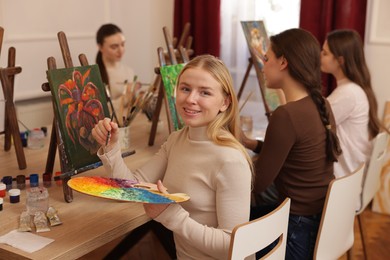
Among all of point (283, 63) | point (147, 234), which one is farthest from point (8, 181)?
point (147, 234)

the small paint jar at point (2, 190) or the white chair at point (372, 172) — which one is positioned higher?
the small paint jar at point (2, 190)

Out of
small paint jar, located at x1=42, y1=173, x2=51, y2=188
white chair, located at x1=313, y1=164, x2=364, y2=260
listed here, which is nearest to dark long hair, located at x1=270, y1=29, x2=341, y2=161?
white chair, located at x1=313, y1=164, x2=364, y2=260

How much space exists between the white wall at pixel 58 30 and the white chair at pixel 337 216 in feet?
7.68

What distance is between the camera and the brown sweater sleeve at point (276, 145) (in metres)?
1.94

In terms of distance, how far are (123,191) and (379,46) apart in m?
2.58

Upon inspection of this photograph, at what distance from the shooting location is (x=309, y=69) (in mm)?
2072

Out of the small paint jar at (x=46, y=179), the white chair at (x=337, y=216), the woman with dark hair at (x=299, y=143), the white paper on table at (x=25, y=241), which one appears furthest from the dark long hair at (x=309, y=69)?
the white paper on table at (x=25, y=241)

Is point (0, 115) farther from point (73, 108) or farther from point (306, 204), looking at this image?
point (306, 204)

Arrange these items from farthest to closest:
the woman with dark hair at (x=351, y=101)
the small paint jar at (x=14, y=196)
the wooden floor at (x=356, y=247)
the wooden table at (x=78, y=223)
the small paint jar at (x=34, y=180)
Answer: the wooden floor at (x=356, y=247)
the woman with dark hair at (x=351, y=101)
the small paint jar at (x=34, y=180)
the small paint jar at (x=14, y=196)
the wooden table at (x=78, y=223)

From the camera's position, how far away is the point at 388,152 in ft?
11.8

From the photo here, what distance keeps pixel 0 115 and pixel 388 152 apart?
259 centimetres

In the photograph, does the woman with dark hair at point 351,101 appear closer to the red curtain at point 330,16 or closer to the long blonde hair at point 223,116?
the red curtain at point 330,16

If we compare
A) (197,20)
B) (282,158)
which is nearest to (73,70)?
(282,158)

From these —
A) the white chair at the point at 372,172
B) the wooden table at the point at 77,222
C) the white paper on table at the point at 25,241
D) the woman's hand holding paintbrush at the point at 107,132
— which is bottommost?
the white chair at the point at 372,172
